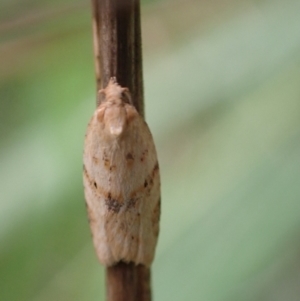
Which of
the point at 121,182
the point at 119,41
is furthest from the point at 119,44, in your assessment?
the point at 121,182

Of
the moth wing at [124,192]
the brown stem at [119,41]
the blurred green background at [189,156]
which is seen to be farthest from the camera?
the blurred green background at [189,156]

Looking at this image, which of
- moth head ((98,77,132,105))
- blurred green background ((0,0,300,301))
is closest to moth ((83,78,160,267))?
moth head ((98,77,132,105))

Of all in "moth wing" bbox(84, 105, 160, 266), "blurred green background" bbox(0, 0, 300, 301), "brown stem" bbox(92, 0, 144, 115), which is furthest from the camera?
"blurred green background" bbox(0, 0, 300, 301)

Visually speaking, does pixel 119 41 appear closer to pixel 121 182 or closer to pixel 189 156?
pixel 121 182

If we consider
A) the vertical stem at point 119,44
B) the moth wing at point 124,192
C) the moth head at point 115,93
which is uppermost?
the vertical stem at point 119,44

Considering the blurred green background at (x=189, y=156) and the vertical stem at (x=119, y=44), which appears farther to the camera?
the blurred green background at (x=189, y=156)

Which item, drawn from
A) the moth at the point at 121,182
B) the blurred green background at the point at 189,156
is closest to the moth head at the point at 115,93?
the moth at the point at 121,182

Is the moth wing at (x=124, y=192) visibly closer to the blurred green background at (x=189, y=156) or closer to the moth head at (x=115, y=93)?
the moth head at (x=115, y=93)

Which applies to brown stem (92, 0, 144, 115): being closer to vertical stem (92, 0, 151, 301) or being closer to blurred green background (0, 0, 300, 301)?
vertical stem (92, 0, 151, 301)
